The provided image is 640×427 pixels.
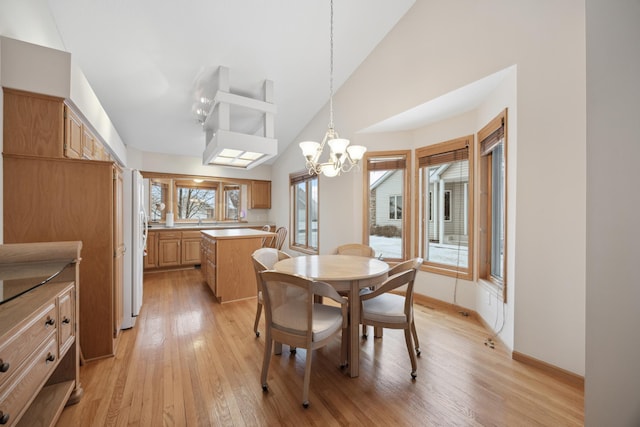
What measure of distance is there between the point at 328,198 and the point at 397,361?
285 centimetres

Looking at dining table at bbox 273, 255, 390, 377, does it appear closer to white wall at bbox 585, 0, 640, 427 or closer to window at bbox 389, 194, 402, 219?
white wall at bbox 585, 0, 640, 427

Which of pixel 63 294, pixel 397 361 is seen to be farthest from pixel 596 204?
pixel 63 294

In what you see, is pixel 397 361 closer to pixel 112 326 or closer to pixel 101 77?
pixel 112 326

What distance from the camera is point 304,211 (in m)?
5.70

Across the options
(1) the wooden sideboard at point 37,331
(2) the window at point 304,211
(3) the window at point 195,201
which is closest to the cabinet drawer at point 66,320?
(1) the wooden sideboard at point 37,331

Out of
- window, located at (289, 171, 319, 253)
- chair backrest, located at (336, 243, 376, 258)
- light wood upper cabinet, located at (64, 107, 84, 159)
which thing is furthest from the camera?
window, located at (289, 171, 319, 253)

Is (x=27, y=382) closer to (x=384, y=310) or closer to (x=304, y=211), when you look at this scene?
(x=384, y=310)

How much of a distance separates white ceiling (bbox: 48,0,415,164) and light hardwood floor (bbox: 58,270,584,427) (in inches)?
123

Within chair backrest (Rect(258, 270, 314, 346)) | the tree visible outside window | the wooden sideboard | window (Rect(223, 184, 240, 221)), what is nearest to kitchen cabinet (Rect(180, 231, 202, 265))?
the tree visible outside window

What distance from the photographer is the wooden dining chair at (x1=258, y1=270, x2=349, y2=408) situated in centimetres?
159

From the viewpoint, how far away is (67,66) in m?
1.96

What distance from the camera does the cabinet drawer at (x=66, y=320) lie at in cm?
137

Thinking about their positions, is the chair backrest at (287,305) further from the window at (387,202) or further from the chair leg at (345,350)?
the window at (387,202)

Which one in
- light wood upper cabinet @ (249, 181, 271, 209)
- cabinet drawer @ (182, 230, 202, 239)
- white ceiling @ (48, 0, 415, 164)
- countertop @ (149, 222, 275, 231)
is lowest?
cabinet drawer @ (182, 230, 202, 239)
